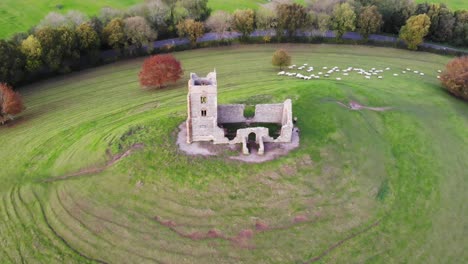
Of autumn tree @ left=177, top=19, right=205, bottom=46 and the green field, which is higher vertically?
the green field

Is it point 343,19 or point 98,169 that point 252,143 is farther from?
point 343,19

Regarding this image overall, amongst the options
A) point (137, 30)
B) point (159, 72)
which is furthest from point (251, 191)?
point (137, 30)

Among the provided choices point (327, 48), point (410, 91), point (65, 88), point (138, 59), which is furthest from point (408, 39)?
point (65, 88)

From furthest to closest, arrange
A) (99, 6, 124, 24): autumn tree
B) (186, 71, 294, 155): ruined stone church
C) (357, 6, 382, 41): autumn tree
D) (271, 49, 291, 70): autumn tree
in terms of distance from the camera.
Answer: (99, 6, 124, 24): autumn tree
(357, 6, 382, 41): autumn tree
(271, 49, 291, 70): autumn tree
(186, 71, 294, 155): ruined stone church

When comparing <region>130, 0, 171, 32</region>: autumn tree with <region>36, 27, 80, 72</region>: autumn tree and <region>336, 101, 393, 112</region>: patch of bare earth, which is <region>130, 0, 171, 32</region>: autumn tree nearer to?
<region>36, 27, 80, 72</region>: autumn tree

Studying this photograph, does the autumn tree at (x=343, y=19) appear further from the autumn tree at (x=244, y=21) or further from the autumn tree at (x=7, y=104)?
the autumn tree at (x=7, y=104)

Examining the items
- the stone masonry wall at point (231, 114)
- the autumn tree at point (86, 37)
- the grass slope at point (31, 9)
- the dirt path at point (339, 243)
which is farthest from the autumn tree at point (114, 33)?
the dirt path at point (339, 243)

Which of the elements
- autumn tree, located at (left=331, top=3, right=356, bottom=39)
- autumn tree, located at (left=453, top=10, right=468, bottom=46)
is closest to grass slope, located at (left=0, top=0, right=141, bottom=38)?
autumn tree, located at (left=331, top=3, right=356, bottom=39)
